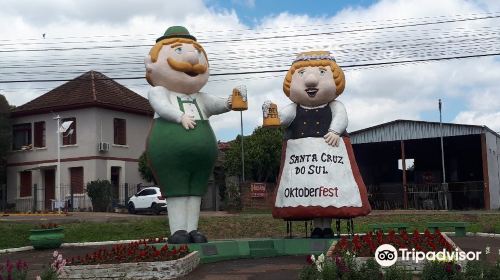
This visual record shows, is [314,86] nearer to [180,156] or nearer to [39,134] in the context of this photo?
[180,156]

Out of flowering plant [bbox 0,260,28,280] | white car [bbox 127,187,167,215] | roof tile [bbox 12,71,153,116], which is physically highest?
roof tile [bbox 12,71,153,116]

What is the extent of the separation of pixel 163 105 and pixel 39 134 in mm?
26168

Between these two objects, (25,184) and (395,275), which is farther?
(25,184)

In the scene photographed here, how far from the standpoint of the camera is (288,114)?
1294cm

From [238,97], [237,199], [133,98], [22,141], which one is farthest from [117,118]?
[238,97]

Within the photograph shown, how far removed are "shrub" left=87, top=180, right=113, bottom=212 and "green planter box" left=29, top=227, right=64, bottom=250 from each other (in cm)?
1472

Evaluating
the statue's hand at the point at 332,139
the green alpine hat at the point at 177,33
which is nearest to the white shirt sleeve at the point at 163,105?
the green alpine hat at the point at 177,33

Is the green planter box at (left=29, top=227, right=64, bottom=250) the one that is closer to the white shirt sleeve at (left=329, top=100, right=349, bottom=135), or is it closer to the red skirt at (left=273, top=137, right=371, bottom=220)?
the red skirt at (left=273, top=137, right=371, bottom=220)

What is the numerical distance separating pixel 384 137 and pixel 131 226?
16.0 m

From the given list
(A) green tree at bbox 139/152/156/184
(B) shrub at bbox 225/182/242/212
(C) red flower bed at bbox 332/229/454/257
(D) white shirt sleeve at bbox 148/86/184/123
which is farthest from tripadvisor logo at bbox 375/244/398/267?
(A) green tree at bbox 139/152/156/184

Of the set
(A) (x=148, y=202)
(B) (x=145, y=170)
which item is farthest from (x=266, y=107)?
(B) (x=145, y=170)

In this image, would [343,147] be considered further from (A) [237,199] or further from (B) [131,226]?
(A) [237,199]

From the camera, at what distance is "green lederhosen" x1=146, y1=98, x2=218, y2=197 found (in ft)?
38.9

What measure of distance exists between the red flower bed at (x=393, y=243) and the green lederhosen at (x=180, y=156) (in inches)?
119
